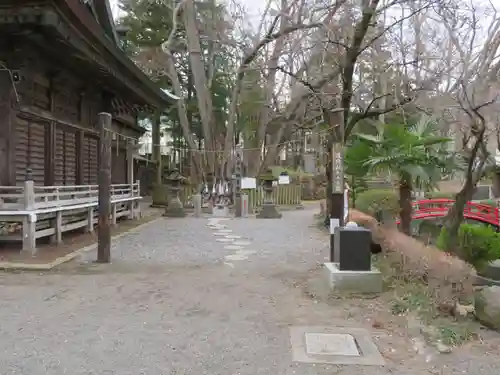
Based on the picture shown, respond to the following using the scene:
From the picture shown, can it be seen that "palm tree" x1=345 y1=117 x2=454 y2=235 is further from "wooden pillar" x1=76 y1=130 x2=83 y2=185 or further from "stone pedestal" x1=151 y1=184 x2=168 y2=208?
"stone pedestal" x1=151 y1=184 x2=168 y2=208

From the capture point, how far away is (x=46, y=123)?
1146cm

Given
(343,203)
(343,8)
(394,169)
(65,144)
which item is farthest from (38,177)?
(343,8)

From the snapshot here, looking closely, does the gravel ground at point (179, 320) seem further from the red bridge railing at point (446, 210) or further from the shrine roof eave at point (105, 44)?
the red bridge railing at point (446, 210)

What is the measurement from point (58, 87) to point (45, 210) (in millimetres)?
3517

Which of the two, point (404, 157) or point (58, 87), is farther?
point (58, 87)

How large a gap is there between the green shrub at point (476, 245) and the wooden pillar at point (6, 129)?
798 centimetres

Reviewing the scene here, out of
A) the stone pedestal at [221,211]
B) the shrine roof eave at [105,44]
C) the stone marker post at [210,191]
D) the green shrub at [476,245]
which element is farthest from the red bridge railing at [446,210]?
the stone marker post at [210,191]

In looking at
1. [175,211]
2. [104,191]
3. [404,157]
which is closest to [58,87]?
[104,191]

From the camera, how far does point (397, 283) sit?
22.1 feet

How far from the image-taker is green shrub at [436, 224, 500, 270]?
27.4 ft

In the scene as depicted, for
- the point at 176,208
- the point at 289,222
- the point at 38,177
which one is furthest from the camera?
the point at 176,208

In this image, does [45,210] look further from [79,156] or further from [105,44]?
[79,156]

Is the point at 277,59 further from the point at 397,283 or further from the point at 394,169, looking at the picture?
the point at 397,283

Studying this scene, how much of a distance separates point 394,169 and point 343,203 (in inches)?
63.9
